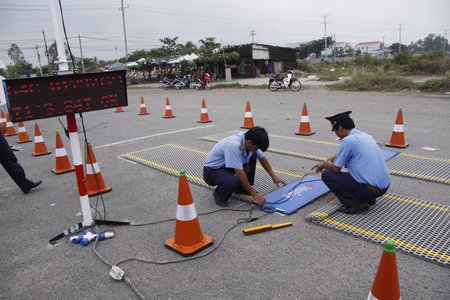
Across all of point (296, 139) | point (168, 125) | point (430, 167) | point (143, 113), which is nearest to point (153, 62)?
point (143, 113)

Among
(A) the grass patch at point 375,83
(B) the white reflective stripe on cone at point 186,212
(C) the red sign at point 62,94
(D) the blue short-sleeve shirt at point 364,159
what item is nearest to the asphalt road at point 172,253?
(B) the white reflective stripe on cone at point 186,212

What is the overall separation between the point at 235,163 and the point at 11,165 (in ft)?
11.8

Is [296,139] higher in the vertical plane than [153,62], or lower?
lower

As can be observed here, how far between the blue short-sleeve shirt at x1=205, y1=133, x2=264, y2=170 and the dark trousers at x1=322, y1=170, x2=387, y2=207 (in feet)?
3.13

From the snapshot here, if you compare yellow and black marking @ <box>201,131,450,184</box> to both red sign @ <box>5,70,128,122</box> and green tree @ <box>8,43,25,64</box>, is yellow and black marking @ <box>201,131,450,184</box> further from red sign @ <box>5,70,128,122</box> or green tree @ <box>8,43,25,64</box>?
green tree @ <box>8,43,25,64</box>

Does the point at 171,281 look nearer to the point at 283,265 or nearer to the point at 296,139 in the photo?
the point at 283,265

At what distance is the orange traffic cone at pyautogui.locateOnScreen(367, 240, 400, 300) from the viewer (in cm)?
195

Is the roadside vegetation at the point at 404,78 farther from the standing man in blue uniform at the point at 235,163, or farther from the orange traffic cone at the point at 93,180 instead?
the orange traffic cone at the point at 93,180

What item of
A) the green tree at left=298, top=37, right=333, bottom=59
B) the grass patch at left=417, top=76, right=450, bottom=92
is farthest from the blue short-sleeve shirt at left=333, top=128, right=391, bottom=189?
the green tree at left=298, top=37, right=333, bottom=59

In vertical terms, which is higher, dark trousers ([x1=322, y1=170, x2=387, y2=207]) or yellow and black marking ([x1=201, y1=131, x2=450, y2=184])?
dark trousers ([x1=322, y1=170, x2=387, y2=207])

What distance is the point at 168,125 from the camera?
35.0ft

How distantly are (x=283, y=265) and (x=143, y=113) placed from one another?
11.6m

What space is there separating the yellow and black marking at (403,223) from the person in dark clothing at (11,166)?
14.2ft

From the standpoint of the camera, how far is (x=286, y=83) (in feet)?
64.3
